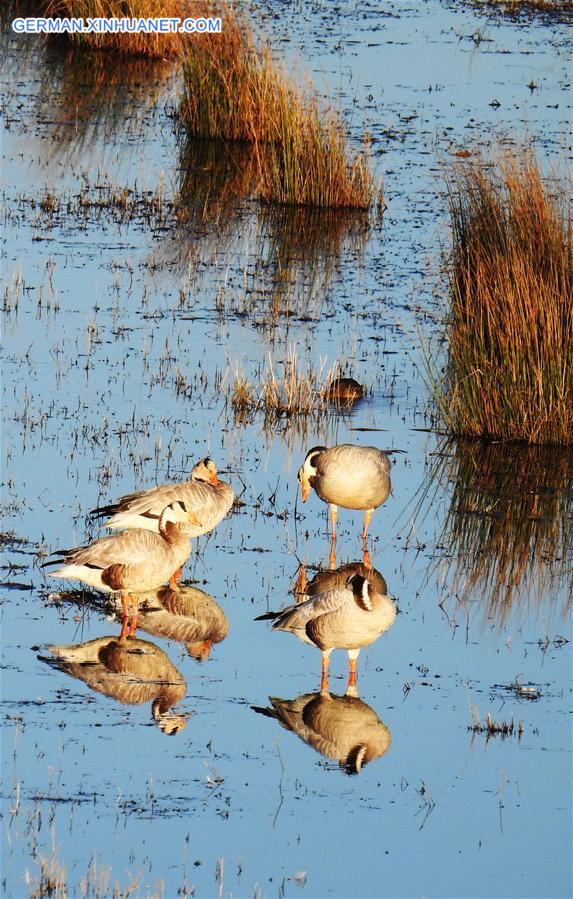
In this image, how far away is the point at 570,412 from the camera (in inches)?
495

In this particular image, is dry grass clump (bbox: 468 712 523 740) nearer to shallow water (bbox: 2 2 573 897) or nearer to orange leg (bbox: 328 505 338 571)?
shallow water (bbox: 2 2 573 897)

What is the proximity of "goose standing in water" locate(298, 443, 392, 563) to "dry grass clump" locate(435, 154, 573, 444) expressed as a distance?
231cm

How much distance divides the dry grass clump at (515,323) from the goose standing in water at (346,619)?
445 cm

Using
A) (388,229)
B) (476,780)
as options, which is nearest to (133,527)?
(476,780)

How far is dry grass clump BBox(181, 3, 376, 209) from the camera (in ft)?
64.8

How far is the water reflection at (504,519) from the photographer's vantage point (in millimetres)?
10023

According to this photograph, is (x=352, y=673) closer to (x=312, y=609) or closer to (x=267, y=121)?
(x=312, y=609)

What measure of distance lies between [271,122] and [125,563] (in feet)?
43.3

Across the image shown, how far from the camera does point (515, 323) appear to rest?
39.9ft

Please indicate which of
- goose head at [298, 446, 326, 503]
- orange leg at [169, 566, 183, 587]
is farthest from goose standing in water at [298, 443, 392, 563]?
orange leg at [169, 566, 183, 587]

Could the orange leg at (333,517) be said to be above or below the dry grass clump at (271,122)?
below

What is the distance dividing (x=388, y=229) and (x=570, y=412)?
25.8 ft

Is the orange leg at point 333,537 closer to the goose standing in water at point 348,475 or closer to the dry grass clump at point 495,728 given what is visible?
the goose standing in water at point 348,475

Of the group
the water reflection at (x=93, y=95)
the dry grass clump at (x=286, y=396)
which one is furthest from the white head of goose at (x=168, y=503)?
the water reflection at (x=93, y=95)
